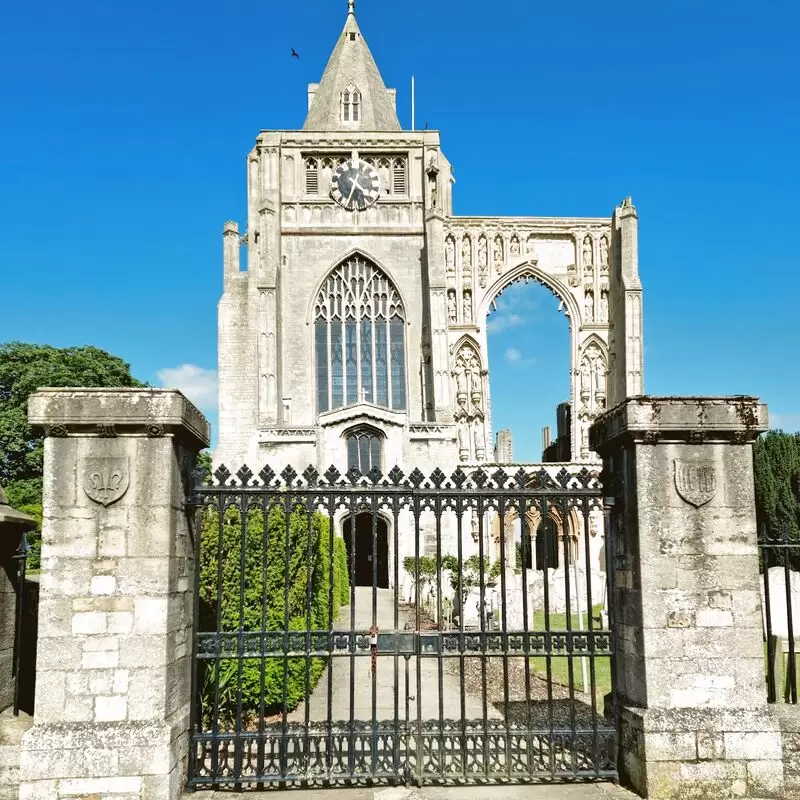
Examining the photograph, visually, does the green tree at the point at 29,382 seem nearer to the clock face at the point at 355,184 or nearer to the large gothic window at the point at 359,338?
the large gothic window at the point at 359,338

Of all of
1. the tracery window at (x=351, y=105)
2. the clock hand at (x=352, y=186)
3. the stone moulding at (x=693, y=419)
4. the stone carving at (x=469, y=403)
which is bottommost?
the stone moulding at (x=693, y=419)

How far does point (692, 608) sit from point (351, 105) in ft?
117

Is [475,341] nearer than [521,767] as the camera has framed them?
No

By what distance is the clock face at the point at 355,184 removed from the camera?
34344mm

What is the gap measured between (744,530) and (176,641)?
4344 mm

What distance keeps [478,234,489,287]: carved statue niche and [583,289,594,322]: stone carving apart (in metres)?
4.49

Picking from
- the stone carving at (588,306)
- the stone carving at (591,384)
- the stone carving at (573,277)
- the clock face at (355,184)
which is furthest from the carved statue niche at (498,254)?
the clock face at (355,184)

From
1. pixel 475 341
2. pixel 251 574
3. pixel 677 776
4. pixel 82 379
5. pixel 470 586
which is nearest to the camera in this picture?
pixel 677 776

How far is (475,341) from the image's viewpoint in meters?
33.8

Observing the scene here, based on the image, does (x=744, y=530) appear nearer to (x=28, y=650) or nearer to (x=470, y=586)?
(x=28, y=650)

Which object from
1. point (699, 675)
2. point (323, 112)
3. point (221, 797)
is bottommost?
point (221, 797)

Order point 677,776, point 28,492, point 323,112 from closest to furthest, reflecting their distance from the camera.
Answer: point 677,776
point 28,492
point 323,112

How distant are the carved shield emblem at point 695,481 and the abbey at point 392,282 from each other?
84.4ft

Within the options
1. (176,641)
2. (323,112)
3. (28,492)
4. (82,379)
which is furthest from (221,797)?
(323,112)
